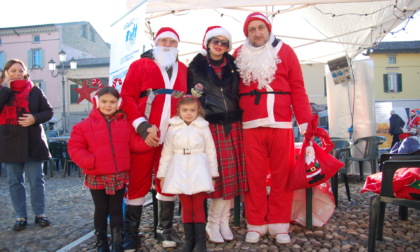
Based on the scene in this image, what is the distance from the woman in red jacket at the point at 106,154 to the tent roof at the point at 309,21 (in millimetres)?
1958

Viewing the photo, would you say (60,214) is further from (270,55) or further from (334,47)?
(334,47)

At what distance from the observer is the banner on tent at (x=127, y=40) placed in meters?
3.16

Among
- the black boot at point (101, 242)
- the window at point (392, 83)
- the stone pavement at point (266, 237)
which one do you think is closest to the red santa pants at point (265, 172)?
the stone pavement at point (266, 237)

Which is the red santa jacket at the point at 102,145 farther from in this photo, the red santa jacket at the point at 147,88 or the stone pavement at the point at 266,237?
the stone pavement at the point at 266,237

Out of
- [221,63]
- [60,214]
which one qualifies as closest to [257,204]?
[221,63]

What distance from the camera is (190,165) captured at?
8.64 ft

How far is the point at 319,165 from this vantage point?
9.70 ft

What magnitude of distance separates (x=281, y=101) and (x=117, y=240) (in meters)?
1.78

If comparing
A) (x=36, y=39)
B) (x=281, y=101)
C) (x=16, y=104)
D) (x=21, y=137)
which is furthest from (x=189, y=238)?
(x=36, y=39)

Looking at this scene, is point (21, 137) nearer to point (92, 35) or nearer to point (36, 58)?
point (36, 58)

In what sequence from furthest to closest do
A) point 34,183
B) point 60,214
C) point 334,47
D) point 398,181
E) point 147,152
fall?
1. point 334,47
2. point 60,214
3. point 34,183
4. point 147,152
5. point 398,181

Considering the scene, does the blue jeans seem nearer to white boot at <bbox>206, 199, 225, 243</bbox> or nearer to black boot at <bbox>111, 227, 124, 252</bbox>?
black boot at <bbox>111, 227, 124, 252</bbox>

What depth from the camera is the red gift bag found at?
2922 millimetres

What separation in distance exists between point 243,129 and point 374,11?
3.90 metres
